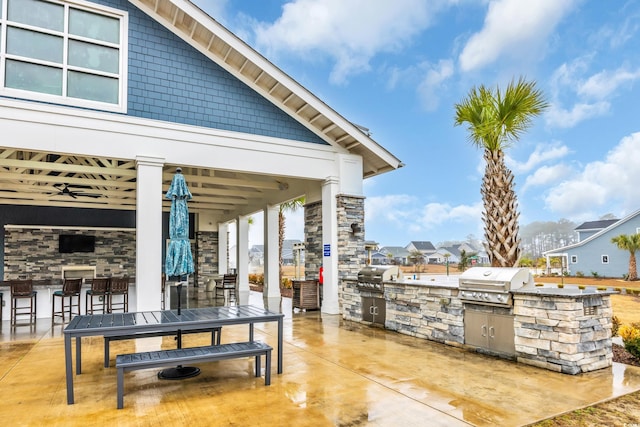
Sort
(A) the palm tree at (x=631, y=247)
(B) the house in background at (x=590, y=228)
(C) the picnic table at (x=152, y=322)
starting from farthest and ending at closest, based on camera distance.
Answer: (B) the house in background at (x=590, y=228)
(A) the palm tree at (x=631, y=247)
(C) the picnic table at (x=152, y=322)

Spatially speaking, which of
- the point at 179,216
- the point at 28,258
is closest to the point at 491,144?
the point at 179,216

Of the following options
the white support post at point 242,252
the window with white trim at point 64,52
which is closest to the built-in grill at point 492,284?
the window with white trim at point 64,52

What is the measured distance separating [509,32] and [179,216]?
33.0m

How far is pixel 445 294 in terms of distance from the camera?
626 centimetres

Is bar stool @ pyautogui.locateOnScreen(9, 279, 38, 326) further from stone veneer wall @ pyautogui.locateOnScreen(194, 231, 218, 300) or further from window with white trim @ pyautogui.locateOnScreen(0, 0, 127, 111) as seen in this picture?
stone veneer wall @ pyautogui.locateOnScreen(194, 231, 218, 300)

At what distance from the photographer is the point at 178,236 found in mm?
5008

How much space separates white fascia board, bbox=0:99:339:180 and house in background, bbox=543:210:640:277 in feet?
74.4

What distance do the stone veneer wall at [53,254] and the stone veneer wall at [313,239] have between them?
326 inches

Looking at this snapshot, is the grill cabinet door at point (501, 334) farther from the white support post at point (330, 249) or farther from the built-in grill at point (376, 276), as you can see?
the white support post at point (330, 249)

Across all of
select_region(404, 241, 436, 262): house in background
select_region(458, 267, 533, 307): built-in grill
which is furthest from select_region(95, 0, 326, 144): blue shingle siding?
select_region(404, 241, 436, 262): house in background

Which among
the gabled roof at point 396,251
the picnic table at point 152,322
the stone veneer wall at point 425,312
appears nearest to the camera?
the picnic table at point 152,322

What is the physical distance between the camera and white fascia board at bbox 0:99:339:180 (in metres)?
6.99

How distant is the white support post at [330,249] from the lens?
976 centimetres

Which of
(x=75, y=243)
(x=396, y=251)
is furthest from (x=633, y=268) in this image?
(x=396, y=251)
